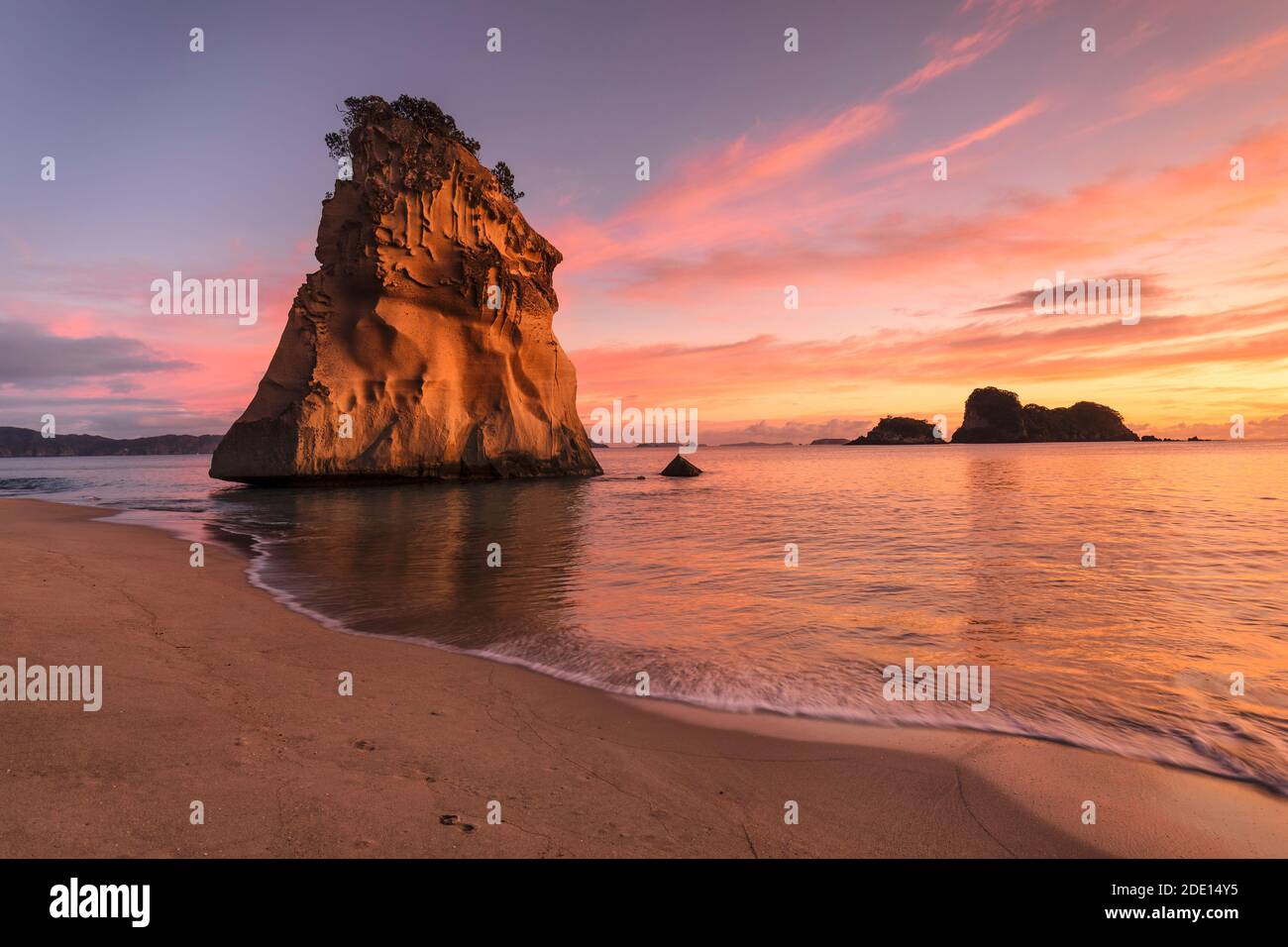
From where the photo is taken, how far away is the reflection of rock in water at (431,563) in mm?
7363

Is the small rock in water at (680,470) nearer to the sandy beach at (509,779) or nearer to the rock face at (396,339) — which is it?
the rock face at (396,339)

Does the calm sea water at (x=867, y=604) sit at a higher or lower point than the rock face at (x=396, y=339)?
lower

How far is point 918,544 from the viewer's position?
13.1m

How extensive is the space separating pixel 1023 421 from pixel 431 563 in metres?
164

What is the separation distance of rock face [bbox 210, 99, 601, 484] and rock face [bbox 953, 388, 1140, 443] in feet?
464

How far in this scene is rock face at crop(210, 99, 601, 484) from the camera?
1204 inches

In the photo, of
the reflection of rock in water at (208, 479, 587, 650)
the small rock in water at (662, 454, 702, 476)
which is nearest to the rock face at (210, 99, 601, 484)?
the reflection of rock in water at (208, 479, 587, 650)

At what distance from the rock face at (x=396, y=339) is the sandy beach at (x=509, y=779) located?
27934 millimetres

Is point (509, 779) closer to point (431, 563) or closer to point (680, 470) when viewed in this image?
point (431, 563)

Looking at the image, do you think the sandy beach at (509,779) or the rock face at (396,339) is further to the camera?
the rock face at (396,339)

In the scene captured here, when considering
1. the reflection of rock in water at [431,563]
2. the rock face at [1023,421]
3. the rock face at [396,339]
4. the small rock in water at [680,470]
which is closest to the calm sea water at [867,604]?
the reflection of rock in water at [431,563]

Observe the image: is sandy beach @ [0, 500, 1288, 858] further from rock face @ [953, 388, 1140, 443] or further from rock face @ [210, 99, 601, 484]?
rock face @ [953, 388, 1140, 443]

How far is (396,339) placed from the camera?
32.5 metres

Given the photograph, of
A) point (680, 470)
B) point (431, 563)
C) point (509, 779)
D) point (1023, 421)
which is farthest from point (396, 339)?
point (1023, 421)
